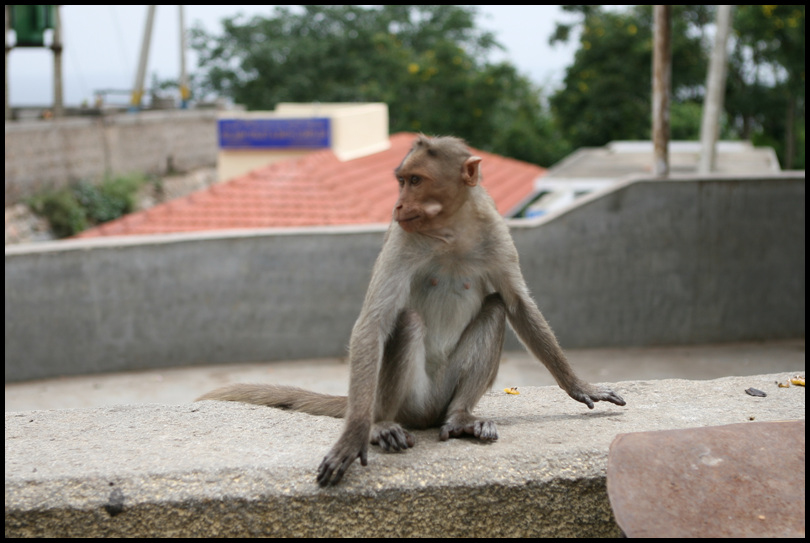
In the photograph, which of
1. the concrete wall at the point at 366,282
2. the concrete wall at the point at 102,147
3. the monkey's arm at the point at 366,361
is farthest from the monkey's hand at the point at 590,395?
the concrete wall at the point at 102,147

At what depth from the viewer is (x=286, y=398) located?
3754mm

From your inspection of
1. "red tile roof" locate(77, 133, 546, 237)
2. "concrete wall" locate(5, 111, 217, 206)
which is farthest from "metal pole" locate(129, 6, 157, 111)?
"red tile roof" locate(77, 133, 546, 237)

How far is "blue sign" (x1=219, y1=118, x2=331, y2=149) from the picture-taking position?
14406 millimetres

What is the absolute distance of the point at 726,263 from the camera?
25.9 feet

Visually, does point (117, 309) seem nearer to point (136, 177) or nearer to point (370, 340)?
point (370, 340)

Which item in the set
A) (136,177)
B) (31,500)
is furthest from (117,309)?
(136,177)

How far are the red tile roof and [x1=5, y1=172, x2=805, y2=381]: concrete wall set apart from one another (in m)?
2.54

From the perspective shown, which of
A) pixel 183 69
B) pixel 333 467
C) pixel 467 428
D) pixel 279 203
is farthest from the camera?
pixel 183 69

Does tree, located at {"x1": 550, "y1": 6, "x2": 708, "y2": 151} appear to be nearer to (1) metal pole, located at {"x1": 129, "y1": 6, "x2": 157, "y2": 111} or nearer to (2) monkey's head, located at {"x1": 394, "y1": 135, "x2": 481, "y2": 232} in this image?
(1) metal pole, located at {"x1": 129, "y1": 6, "x2": 157, "y2": 111}

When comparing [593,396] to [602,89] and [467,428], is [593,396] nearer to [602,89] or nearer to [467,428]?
[467,428]

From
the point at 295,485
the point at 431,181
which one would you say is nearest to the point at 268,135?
the point at 431,181

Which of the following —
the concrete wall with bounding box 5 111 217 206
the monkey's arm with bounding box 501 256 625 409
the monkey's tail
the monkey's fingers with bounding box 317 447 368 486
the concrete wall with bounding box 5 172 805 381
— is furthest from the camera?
the concrete wall with bounding box 5 111 217 206

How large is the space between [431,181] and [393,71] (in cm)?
2363

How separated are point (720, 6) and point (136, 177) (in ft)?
50.4
